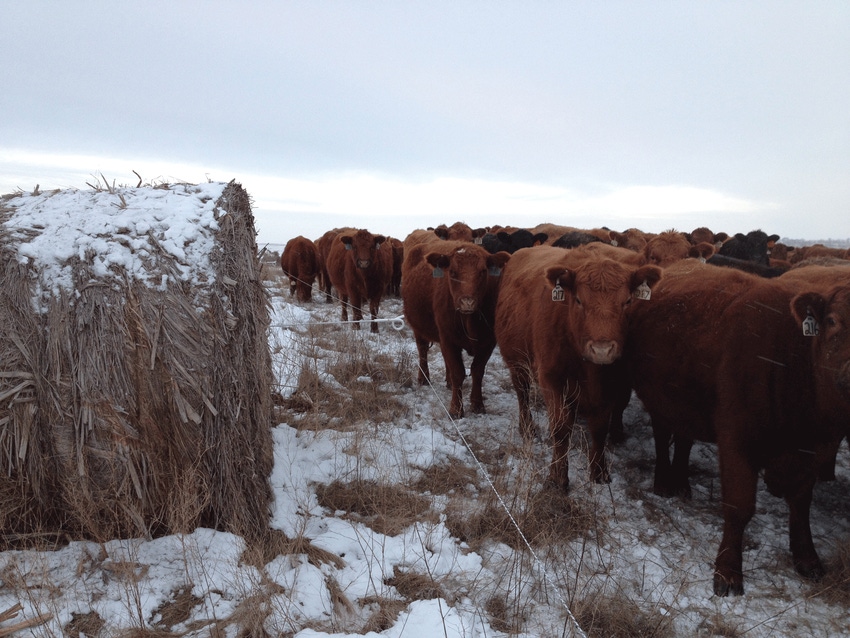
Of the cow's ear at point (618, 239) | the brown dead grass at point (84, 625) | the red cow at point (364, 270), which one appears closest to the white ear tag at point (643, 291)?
the brown dead grass at point (84, 625)

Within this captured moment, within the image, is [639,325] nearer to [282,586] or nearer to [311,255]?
[282,586]

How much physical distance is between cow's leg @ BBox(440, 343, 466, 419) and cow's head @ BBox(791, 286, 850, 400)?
388 centimetres

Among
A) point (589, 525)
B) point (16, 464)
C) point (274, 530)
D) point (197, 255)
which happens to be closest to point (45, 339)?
point (16, 464)

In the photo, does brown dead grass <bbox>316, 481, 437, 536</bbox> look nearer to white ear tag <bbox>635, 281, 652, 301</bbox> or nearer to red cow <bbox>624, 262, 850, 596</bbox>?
red cow <bbox>624, 262, 850, 596</bbox>

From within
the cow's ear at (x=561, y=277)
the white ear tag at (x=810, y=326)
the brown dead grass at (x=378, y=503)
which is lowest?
the brown dead grass at (x=378, y=503)

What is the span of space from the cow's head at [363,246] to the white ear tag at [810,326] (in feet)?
33.3

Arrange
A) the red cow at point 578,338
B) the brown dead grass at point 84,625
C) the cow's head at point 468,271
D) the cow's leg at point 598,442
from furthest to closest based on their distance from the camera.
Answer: the cow's head at point 468,271, the cow's leg at point 598,442, the red cow at point 578,338, the brown dead grass at point 84,625

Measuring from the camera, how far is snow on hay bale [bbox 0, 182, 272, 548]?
3514 millimetres

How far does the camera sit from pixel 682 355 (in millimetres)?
4426

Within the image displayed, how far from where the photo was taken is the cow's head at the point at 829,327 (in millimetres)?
3381

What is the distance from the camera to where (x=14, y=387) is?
11.5 feet

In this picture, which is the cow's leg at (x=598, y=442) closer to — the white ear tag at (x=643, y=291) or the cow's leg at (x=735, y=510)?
the white ear tag at (x=643, y=291)

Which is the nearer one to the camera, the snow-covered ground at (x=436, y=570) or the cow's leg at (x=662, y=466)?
the snow-covered ground at (x=436, y=570)

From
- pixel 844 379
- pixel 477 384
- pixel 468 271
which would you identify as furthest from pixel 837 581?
pixel 468 271
